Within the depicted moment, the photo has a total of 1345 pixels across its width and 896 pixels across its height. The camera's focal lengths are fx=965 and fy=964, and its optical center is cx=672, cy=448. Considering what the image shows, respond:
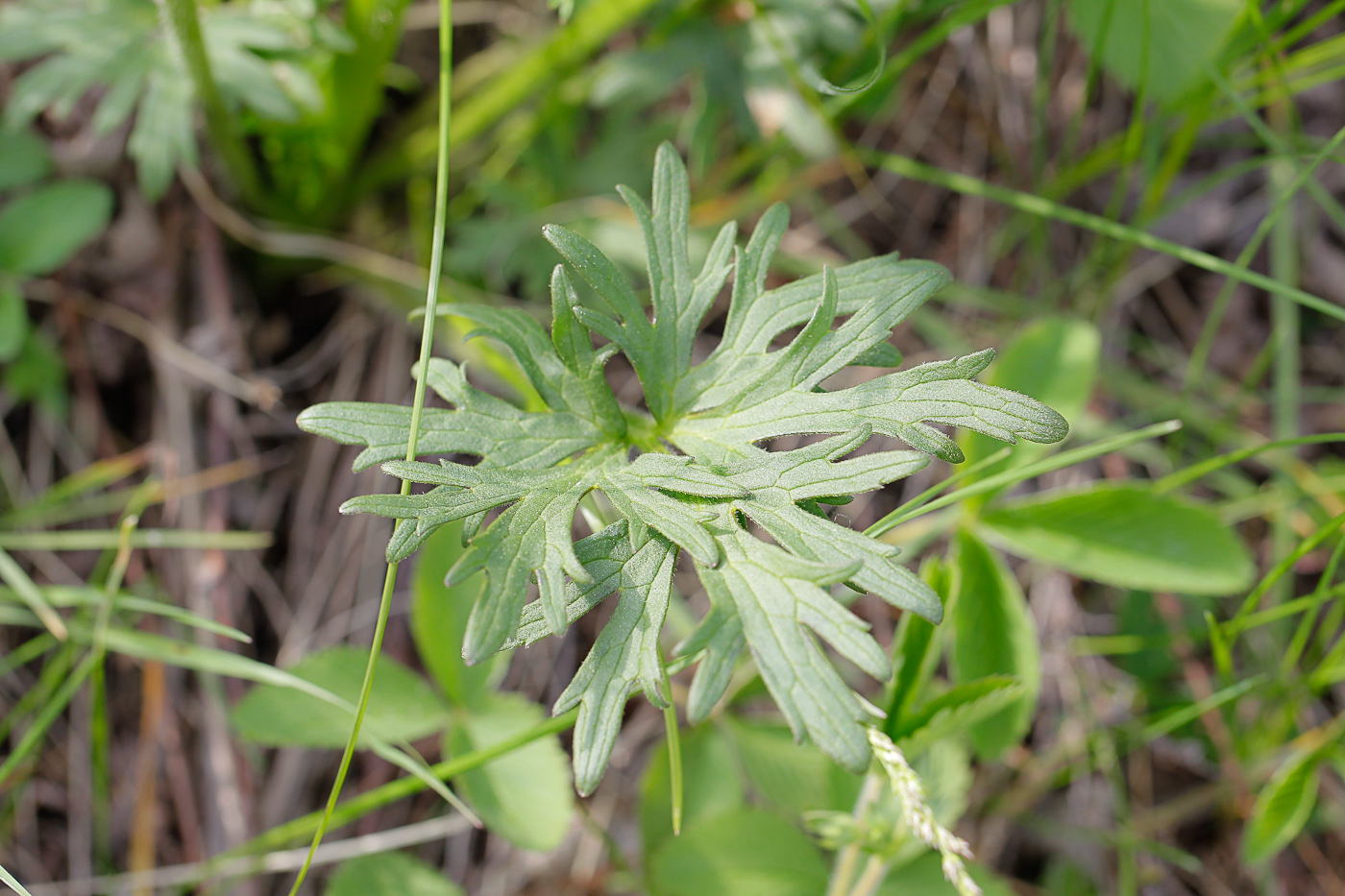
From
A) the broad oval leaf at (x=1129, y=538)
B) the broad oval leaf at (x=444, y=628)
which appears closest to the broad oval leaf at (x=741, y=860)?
the broad oval leaf at (x=444, y=628)

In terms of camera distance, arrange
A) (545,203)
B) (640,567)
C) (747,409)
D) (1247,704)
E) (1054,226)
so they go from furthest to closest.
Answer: (1054,226)
(545,203)
(1247,704)
(747,409)
(640,567)

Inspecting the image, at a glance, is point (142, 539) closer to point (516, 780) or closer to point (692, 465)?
point (516, 780)

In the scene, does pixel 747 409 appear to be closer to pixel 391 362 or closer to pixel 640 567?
pixel 640 567

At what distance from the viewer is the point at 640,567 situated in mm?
1430

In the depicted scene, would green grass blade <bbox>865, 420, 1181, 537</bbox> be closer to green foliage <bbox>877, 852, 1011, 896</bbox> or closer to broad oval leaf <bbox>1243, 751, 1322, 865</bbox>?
green foliage <bbox>877, 852, 1011, 896</bbox>

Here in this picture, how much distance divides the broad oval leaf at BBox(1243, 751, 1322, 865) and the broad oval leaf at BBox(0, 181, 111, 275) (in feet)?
10.8

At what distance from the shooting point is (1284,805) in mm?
2248

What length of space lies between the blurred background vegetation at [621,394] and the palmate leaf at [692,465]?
61cm

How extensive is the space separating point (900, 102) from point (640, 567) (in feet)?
7.97

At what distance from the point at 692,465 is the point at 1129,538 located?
1.26 meters

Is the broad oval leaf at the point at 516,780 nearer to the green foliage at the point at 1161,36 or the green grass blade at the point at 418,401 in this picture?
the green grass blade at the point at 418,401

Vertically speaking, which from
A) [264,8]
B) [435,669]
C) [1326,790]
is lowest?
[1326,790]

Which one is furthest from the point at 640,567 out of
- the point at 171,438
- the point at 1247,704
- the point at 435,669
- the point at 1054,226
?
the point at 1054,226

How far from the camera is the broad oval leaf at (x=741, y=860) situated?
217 cm
